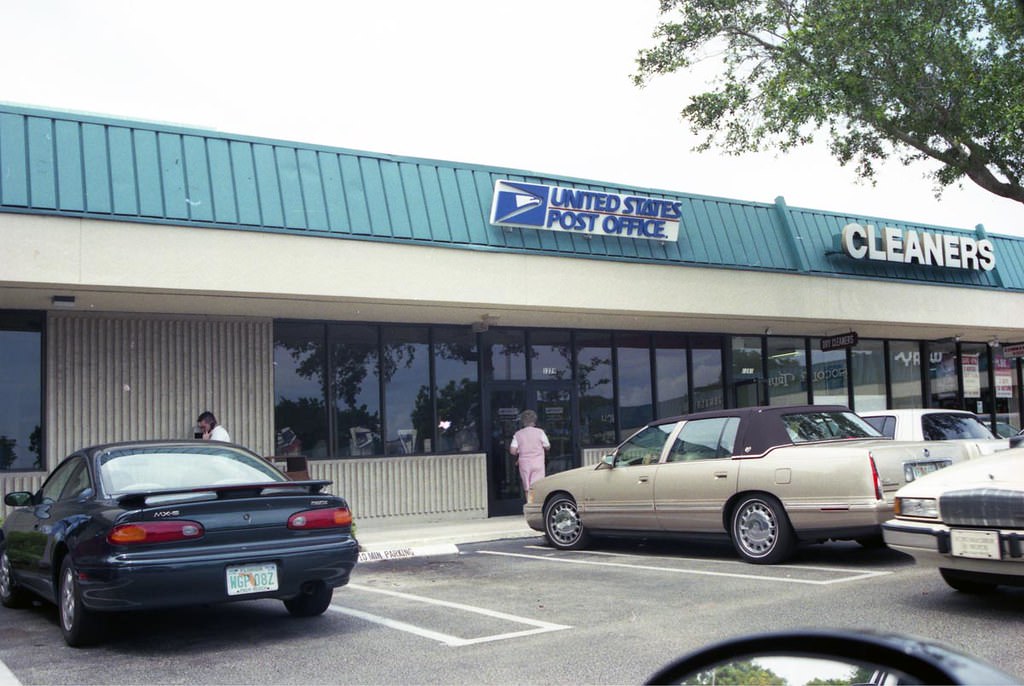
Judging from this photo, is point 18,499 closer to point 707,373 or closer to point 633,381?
point 633,381

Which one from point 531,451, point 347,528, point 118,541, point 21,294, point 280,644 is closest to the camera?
point 118,541

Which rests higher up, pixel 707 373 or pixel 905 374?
pixel 707 373

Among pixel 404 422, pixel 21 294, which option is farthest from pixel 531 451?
pixel 21 294

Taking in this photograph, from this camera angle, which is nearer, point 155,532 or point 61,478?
point 155,532

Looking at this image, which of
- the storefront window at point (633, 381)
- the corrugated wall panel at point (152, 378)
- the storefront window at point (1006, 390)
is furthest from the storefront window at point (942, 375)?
the corrugated wall panel at point (152, 378)

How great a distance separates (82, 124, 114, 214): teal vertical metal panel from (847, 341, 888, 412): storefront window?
15699mm

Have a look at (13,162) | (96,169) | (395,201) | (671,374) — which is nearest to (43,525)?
(13,162)

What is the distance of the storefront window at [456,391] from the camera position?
15992mm

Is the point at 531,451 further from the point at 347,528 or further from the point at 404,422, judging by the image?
the point at 347,528

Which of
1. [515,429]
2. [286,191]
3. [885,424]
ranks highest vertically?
[286,191]

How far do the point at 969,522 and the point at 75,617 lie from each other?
20.0 feet

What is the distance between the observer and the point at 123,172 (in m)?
11.7

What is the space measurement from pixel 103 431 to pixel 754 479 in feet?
28.5

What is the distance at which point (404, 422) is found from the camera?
15625mm
